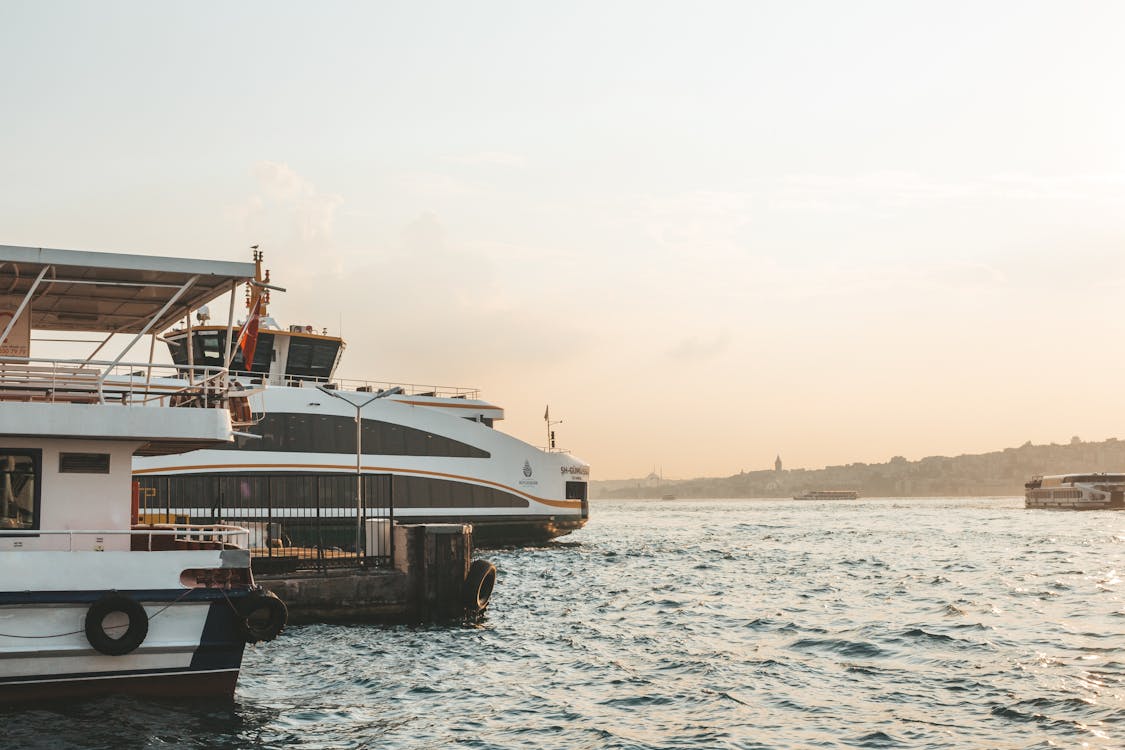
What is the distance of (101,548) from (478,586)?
38.1ft

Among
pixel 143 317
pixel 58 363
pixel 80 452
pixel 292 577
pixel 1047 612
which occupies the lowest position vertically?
pixel 1047 612

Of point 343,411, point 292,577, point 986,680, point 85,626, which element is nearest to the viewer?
point 85,626

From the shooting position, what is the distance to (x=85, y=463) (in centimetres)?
1634

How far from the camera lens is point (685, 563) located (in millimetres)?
48781

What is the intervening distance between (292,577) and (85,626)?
9.43 meters

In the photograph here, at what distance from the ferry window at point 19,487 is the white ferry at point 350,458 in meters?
23.7

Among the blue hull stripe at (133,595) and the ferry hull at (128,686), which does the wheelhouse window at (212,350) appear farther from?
the ferry hull at (128,686)

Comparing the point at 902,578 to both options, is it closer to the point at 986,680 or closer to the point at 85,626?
the point at 986,680

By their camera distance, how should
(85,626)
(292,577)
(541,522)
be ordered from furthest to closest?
1. (541,522)
2. (292,577)
3. (85,626)

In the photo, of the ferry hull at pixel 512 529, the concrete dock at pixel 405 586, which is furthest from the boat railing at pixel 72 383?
the ferry hull at pixel 512 529

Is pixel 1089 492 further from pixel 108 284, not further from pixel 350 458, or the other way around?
pixel 108 284

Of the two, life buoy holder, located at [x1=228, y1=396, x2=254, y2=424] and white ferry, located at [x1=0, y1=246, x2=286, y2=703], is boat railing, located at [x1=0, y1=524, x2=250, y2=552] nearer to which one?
white ferry, located at [x1=0, y1=246, x2=286, y2=703]

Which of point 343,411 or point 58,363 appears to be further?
point 343,411

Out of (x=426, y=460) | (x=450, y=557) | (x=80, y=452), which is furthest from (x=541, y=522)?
(x=80, y=452)
